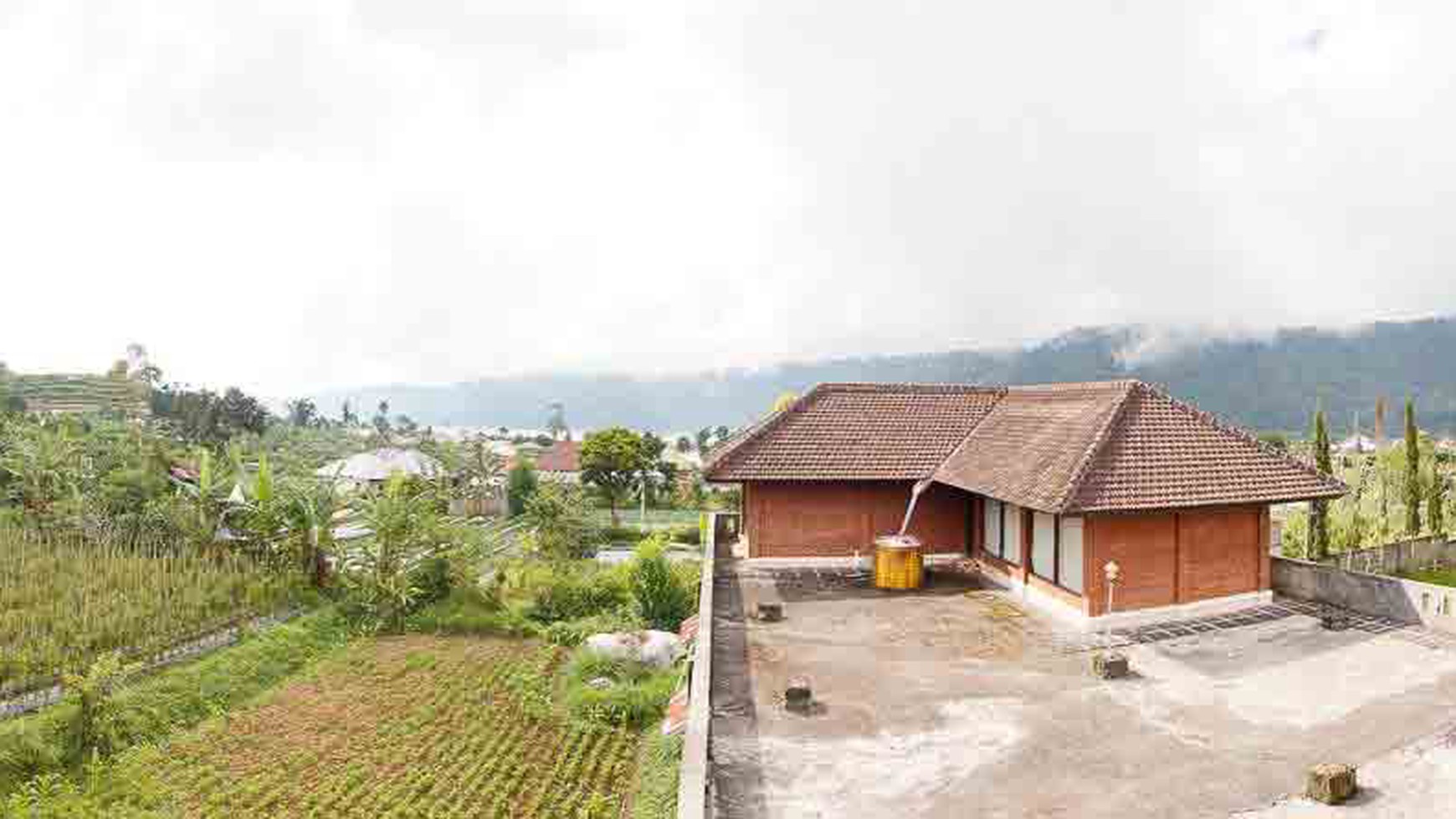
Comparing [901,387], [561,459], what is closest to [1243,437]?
[901,387]

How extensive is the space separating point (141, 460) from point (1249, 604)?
33054 millimetres

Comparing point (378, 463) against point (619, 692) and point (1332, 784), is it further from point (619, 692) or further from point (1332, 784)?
point (1332, 784)

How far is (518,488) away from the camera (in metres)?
52.8

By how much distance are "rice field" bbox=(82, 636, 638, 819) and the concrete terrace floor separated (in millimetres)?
5031

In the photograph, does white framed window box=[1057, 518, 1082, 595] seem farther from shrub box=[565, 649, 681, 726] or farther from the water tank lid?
shrub box=[565, 649, 681, 726]

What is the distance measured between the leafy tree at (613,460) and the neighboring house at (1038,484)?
3352 centimetres

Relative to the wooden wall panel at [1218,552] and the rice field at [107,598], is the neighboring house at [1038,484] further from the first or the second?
the rice field at [107,598]

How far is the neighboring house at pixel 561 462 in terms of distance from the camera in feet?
234

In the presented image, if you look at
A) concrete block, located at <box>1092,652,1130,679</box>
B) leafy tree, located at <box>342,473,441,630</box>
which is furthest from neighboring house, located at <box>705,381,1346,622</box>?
leafy tree, located at <box>342,473,441,630</box>

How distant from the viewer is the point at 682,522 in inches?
2019

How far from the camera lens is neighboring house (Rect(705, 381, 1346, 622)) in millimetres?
13133

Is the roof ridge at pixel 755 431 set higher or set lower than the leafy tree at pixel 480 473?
higher

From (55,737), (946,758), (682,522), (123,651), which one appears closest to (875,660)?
(946,758)

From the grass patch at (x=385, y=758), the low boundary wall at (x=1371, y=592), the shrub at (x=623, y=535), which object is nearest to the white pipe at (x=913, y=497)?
the low boundary wall at (x=1371, y=592)
